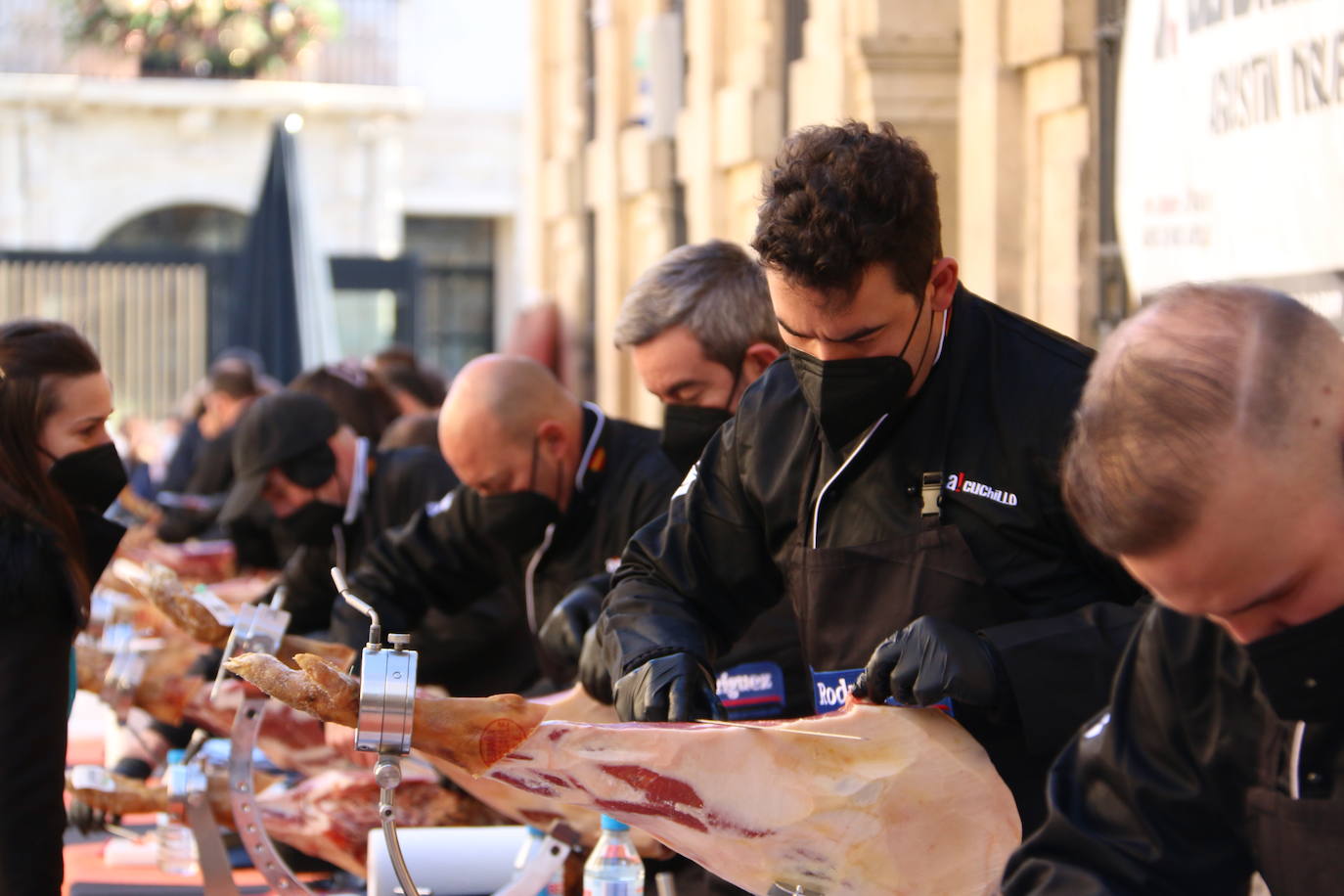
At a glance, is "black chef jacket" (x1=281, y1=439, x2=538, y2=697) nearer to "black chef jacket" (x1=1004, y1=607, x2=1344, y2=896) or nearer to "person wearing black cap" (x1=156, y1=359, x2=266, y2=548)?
"person wearing black cap" (x1=156, y1=359, x2=266, y2=548)

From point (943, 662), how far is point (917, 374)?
481 millimetres

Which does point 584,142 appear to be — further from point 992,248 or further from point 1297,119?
point 1297,119

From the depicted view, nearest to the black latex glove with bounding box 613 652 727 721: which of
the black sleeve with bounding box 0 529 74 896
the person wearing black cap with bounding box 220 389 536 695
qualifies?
the black sleeve with bounding box 0 529 74 896

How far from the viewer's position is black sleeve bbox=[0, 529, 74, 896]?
279cm

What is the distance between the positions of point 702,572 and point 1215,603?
4.21 ft

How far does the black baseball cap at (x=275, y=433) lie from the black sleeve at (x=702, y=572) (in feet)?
8.80

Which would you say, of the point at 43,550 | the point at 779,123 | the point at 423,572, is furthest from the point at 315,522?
the point at 779,123

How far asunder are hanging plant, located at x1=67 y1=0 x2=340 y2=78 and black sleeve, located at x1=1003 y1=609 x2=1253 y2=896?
2050cm

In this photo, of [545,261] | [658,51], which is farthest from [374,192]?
[658,51]

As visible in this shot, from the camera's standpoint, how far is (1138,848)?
173 cm

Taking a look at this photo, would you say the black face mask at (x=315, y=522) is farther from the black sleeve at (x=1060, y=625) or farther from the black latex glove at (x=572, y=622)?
the black sleeve at (x=1060, y=625)

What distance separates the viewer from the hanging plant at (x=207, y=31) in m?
20.8

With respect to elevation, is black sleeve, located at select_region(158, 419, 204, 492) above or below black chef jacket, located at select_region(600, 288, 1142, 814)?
below

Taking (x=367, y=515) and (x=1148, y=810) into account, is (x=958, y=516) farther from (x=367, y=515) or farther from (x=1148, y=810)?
(x=367, y=515)
